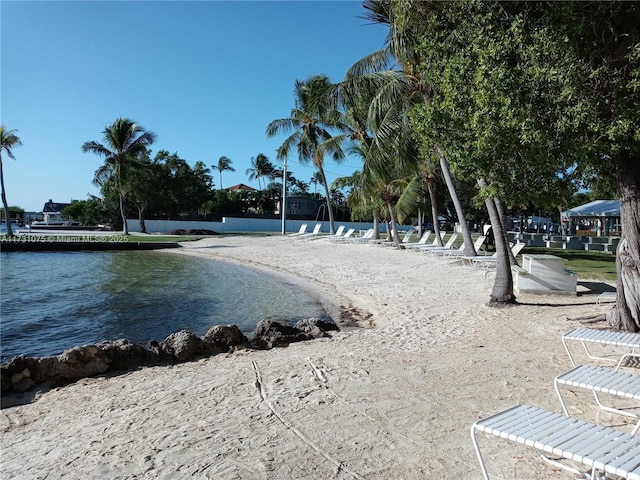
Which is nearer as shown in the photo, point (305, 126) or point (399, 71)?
point (399, 71)

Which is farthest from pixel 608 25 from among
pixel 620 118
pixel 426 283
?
pixel 426 283

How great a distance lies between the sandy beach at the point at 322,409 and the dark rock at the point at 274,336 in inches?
13.8

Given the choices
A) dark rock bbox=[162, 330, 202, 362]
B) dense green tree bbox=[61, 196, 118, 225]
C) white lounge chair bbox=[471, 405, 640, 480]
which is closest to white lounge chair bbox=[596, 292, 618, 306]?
white lounge chair bbox=[471, 405, 640, 480]

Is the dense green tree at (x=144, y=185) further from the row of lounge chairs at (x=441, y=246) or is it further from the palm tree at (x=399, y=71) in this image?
the palm tree at (x=399, y=71)

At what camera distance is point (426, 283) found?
1223cm

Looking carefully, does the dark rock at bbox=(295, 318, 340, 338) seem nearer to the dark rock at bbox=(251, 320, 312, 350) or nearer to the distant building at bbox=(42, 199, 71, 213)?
the dark rock at bbox=(251, 320, 312, 350)

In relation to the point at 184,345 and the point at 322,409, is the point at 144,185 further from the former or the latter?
the point at 322,409

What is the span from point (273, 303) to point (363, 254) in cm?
970

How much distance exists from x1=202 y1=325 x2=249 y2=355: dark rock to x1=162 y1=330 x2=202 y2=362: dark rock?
118mm

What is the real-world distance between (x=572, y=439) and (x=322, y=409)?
2.24m

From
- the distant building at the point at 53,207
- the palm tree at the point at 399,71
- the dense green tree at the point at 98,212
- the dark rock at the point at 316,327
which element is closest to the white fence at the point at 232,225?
the dense green tree at the point at 98,212

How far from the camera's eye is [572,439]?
2.33 meters

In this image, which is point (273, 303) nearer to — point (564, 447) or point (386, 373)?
point (386, 373)

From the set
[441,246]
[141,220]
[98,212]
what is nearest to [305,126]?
[441,246]
